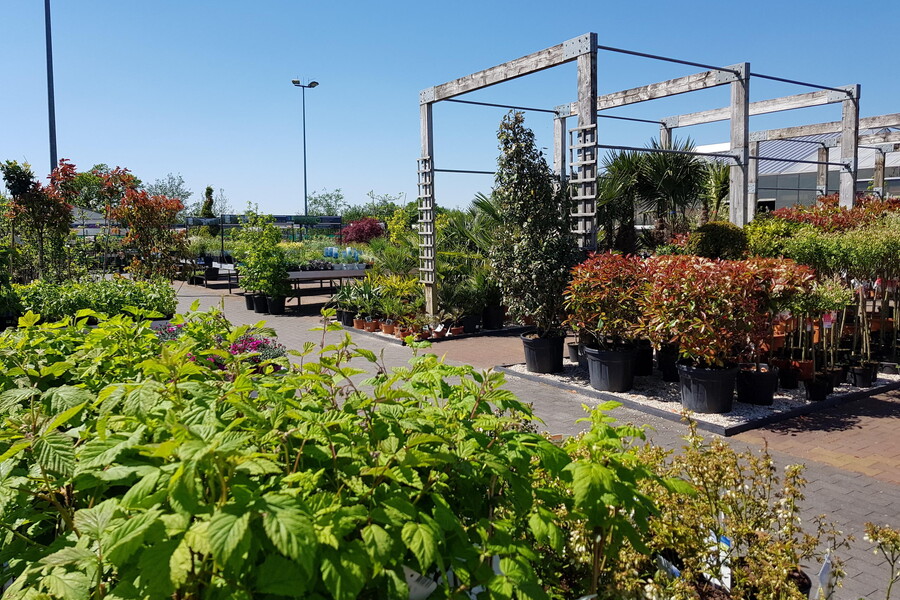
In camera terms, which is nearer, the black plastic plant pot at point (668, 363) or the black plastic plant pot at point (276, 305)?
the black plastic plant pot at point (668, 363)

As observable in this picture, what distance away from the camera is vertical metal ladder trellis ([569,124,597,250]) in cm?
775

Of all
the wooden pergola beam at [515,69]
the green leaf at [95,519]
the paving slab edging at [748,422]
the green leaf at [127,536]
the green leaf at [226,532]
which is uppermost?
the wooden pergola beam at [515,69]

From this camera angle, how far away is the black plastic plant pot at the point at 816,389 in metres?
6.32

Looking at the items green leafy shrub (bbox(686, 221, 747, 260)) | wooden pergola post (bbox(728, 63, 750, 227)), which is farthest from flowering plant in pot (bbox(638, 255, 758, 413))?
wooden pergola post (bbox(728, 63, 750, 227))

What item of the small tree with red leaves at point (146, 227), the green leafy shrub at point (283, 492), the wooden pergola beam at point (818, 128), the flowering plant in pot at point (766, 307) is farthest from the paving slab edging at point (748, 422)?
the wooden pergola beam at point (818, 128)

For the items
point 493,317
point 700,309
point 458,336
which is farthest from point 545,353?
point 493,317

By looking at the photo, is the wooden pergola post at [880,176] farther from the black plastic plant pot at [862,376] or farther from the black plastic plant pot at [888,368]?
the black plastic plant pot at [862,376]

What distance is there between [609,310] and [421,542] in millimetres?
5669

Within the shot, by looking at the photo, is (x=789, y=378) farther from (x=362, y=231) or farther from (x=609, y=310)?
(x=362, y=231)

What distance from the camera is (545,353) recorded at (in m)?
7.91

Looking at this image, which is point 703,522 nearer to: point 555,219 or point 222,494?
point 222,494

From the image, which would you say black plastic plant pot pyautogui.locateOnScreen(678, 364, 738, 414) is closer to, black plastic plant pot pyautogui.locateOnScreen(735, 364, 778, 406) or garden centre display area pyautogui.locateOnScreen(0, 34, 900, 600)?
garden centre display area pyautogui.locateOnScreen(0, 34, 900, 600)

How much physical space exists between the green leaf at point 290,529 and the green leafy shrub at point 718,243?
10278 mm

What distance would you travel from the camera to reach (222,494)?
130 cm
